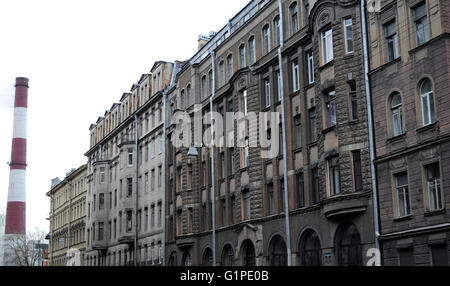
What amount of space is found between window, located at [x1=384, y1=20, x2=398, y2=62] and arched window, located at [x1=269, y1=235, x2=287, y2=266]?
1243cm

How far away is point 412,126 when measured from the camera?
81.0ft

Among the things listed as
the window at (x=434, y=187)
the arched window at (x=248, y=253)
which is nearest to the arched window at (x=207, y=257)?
the arched window at (x=248, y=253)

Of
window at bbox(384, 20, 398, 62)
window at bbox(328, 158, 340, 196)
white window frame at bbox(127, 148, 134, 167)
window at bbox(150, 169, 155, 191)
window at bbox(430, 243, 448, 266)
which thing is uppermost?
white window frame at bbox(127, 148, 134, 167)

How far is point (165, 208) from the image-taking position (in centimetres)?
5172

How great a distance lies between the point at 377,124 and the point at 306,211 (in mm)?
6845

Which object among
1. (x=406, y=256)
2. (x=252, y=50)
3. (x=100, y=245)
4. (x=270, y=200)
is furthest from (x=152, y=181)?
(x=406, y=256)

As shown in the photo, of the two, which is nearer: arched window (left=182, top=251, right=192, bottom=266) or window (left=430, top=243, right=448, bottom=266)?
window (left=430, top=243, right=448, bottom=266)

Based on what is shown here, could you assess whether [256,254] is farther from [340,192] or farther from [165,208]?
[165,208]

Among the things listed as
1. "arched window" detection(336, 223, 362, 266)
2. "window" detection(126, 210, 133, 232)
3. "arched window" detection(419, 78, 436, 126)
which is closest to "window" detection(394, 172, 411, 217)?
"arched window" detection(419, 78, 436, 126)

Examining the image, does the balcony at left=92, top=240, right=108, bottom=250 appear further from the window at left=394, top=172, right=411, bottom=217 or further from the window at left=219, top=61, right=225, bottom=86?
the window at left=394, top=172, right=411, bottom=217

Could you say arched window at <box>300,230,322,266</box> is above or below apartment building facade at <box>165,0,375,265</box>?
below

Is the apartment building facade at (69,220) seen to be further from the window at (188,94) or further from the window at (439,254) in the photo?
the window at (439,254)

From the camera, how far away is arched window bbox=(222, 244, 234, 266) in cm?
3997

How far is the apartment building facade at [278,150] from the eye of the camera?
2812 centimetres
